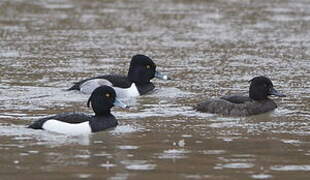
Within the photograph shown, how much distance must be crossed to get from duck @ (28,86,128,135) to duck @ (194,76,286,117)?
1670 millimetres

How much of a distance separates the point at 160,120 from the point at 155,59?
263 inches

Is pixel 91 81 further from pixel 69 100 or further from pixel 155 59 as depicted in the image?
pixel 155 59

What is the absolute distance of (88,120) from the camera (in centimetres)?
1308

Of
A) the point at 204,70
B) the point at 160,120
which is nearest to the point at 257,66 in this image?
the point at 204,70

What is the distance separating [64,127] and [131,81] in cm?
453

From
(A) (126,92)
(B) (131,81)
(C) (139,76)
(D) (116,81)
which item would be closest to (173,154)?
(A) (126,92)

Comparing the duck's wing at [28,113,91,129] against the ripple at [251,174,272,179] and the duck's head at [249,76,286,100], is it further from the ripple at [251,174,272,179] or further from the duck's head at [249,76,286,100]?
the ripple at [251,174,272,179]

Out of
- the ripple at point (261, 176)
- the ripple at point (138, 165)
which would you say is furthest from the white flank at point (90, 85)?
the ripple at point (261, 176)

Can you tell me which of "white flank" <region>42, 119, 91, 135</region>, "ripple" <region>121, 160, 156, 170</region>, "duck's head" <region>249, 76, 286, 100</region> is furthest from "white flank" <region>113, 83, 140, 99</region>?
"ripple" <region>121, 160, 156, 170</region>

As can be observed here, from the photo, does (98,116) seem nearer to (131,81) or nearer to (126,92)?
(126,92)

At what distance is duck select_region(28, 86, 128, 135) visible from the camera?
12844 millimetres

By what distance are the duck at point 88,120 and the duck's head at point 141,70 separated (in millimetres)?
3842

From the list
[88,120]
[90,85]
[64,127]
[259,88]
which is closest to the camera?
[64,127]

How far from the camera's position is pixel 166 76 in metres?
17.4
